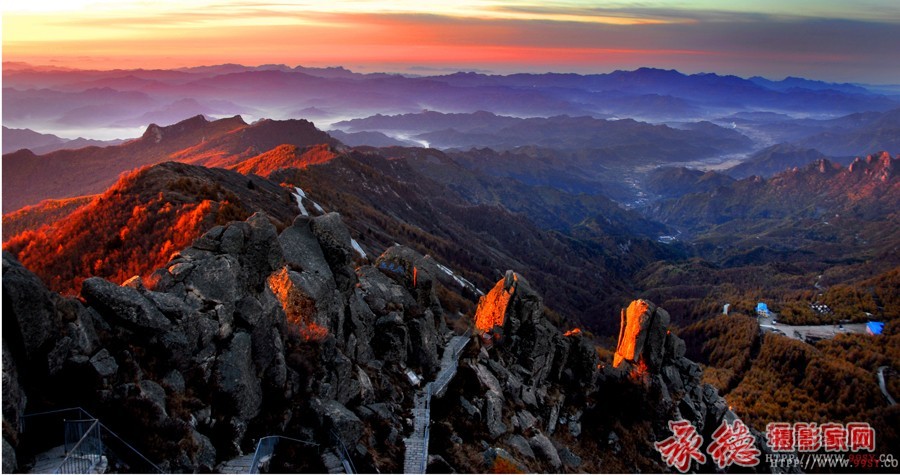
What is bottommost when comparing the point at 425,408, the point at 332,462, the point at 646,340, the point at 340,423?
the point at 646,340

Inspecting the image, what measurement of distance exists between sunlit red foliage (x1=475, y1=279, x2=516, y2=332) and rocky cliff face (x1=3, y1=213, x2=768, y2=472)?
1.00 ft

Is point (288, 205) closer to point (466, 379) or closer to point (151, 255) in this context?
point (151, 255)

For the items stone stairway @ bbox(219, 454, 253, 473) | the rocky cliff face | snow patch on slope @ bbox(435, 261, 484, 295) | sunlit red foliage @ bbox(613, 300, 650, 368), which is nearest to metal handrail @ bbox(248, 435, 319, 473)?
stone stairway @ bbox(219, 454, 253, 473)

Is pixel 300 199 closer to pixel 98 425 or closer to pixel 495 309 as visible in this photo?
pixel 495 309

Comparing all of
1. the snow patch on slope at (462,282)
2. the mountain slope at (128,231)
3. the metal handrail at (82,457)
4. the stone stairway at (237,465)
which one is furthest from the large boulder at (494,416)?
the snow patch on slope at (462,282)

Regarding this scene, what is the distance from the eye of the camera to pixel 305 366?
22.8 m

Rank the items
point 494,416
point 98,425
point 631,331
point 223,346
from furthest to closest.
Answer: point 631,331 < point 494,416 < point 223,346 < point 98,425

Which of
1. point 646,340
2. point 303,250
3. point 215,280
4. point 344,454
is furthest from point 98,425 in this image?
point 646,340

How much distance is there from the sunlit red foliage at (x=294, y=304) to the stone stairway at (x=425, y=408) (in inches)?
269

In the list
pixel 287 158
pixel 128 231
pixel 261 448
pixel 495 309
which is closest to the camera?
pixel 261 448

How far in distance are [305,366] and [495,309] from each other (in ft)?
77.0

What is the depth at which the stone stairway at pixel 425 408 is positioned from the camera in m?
23.5

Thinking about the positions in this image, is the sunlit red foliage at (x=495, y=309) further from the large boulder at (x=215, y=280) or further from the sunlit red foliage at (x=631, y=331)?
the large boulder at (x=215, y=280)

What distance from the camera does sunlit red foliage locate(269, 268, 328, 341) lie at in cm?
2533
